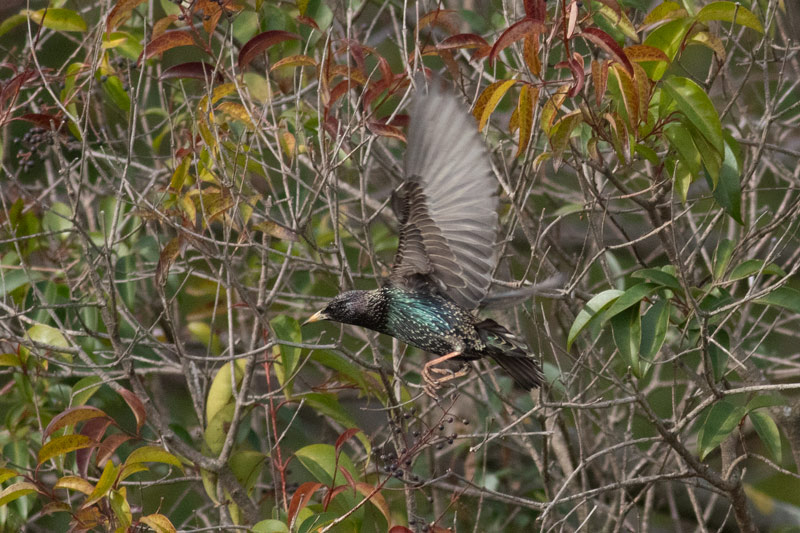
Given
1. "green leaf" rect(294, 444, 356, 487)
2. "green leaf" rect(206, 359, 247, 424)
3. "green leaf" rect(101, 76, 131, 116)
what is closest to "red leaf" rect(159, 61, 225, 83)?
"green leaf" rect(101, 76, 131, 116)

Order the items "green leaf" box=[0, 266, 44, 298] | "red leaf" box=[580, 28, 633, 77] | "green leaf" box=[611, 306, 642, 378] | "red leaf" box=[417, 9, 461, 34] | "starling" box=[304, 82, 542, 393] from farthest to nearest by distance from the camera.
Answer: "green leaf" box=[0, 266, 44, 298], "red leaf" box=[417, 9, 461, 34], "starling" box=[304, 82, 542, 393], "green leaf" box=[611, 306, 642, 378], "red leaf" box=[580, 28, 633, 77]

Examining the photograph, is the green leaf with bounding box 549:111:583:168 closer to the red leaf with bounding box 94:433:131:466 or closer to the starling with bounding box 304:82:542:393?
the starling with bounding box 304:82:542:393

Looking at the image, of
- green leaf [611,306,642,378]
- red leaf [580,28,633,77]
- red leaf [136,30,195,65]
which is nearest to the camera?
red leaf [580,28,633,77]

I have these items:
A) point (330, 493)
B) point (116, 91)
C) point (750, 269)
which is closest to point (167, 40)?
point (116, 91)

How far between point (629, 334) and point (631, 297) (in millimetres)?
119

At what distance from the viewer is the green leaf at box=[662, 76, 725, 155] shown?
226cm

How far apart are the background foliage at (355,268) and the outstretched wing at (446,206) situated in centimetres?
10

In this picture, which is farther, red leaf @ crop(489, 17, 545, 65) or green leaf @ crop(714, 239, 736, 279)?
green leaf @ crop(714, 239, 736, 279)

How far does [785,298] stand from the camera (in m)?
2.35

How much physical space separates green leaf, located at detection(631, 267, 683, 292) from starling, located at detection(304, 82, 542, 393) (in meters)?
0.44

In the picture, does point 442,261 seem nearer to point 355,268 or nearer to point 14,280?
point 14,280

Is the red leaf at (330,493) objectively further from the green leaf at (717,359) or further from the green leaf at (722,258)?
the green leaf at (722,258)

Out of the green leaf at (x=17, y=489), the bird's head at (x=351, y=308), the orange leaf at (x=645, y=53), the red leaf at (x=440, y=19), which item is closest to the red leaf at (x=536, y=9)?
the orange leaf at (x=645, y=53)

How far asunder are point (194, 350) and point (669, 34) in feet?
10.1
